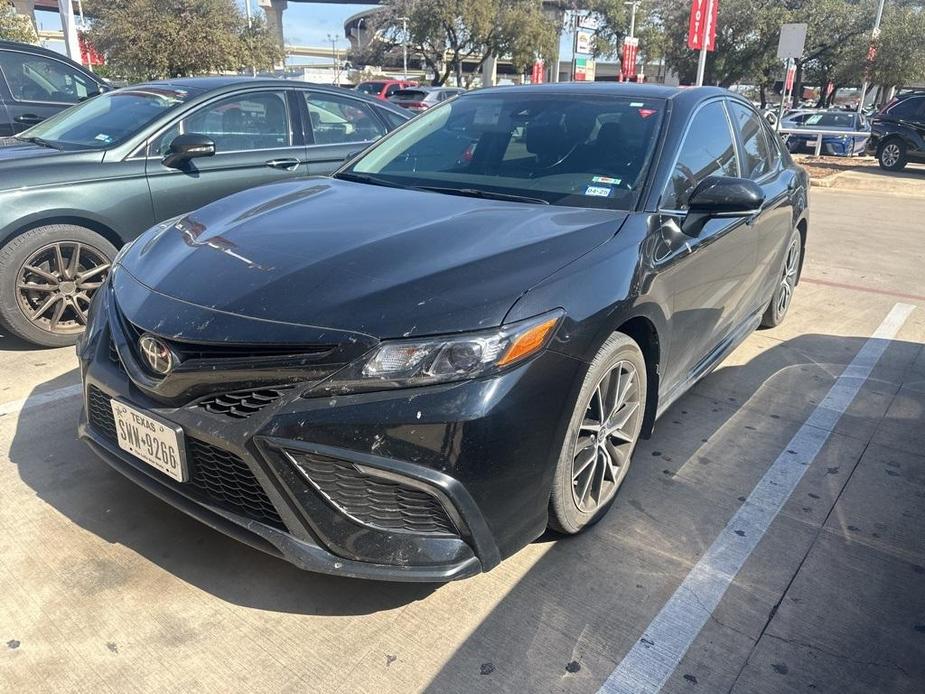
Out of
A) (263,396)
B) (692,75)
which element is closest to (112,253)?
(263,396)

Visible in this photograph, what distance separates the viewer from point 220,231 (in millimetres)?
2785

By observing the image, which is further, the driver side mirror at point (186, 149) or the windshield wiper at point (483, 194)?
the driver side mirror at point (186, 149)

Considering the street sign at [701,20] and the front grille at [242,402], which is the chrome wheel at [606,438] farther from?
the street sign at [701,20]

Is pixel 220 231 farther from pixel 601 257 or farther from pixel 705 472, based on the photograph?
pixel 705 472

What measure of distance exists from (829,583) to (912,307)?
→ 172 inches

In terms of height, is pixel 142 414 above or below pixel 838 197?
above

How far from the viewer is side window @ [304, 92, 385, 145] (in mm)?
5520

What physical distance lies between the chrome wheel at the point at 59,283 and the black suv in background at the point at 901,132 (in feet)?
58.1

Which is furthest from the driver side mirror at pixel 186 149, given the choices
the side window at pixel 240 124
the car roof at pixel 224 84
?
the car roof at pixel 224 84

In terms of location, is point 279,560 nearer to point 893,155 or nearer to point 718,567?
point 718,567

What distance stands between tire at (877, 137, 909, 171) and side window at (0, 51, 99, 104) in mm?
16429

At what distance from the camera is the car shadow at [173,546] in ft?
8.00

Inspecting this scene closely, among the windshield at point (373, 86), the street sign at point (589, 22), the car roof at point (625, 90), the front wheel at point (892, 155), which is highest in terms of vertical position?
the street sign at point (589, 22)

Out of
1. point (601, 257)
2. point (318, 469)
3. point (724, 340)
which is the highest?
point (601, 257)
